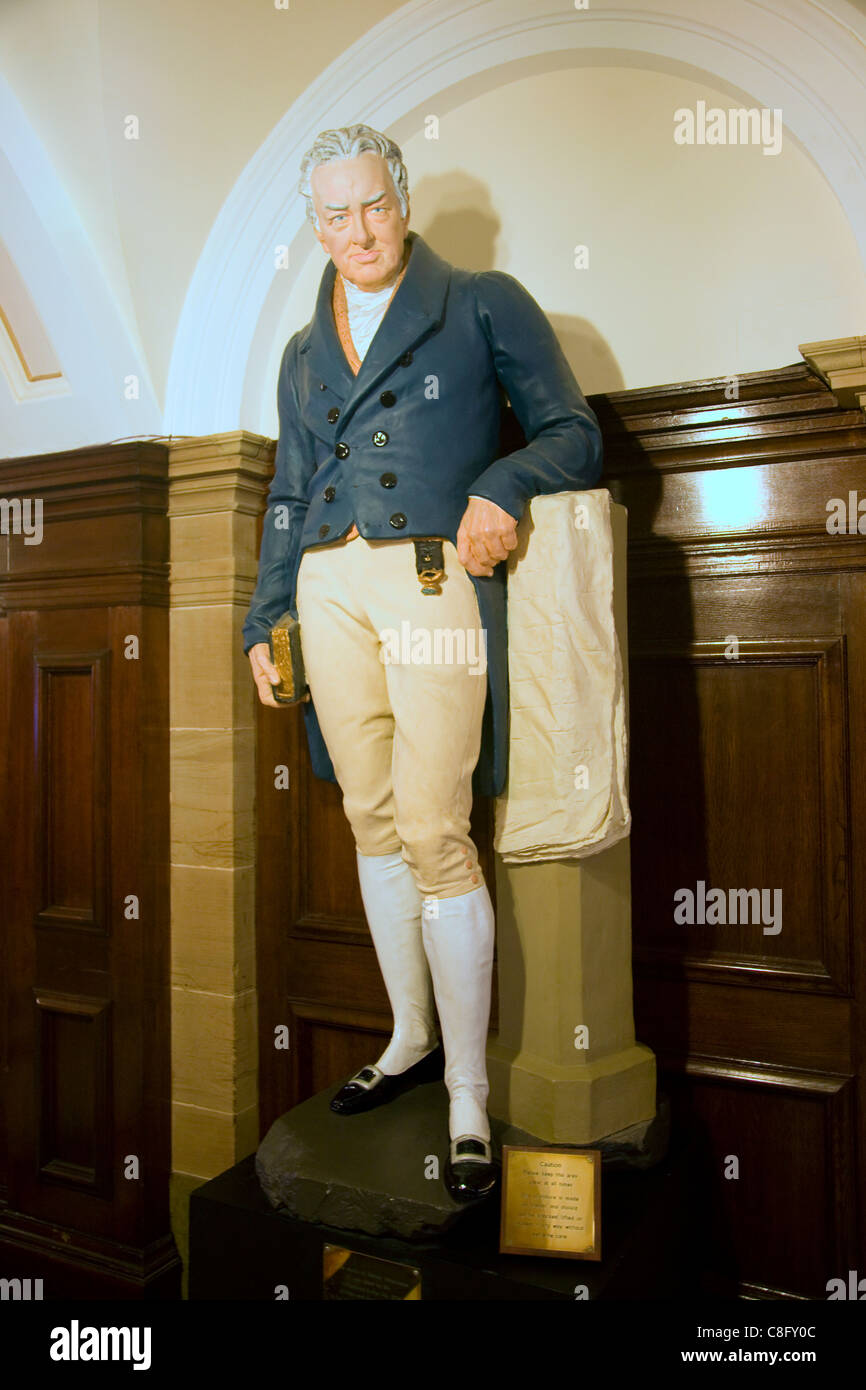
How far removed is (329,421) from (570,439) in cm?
47

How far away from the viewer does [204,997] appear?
281cm

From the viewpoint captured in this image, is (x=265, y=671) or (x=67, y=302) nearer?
(x=265, y=671)

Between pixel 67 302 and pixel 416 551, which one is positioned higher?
pixel 67 302

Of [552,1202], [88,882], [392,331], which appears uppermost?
[392,331]

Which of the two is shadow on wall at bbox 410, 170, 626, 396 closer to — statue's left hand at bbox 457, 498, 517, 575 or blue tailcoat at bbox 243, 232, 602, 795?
blue tailcoat at bbox 243, 232, 602, 795

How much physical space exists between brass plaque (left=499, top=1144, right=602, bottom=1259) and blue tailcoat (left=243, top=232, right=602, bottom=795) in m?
0.65

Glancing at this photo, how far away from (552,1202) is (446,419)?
1399 mm

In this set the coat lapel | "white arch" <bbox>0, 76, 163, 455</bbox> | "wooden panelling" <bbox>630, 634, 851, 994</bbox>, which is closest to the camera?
the coat lapel

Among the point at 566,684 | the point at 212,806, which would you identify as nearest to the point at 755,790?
the point at 566,684

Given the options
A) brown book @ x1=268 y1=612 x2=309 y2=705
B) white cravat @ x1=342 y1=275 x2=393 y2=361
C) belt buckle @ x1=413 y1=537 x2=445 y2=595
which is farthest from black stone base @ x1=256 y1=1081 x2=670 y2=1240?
white cravat @ x1=342 y1=275 x2=393 y2=361

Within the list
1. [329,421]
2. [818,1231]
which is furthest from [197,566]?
[818,1231]

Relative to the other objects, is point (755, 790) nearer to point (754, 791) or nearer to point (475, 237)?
point (754, 791)

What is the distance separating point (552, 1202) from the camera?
1.78 meters

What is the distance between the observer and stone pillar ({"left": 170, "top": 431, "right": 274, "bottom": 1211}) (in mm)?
2762
